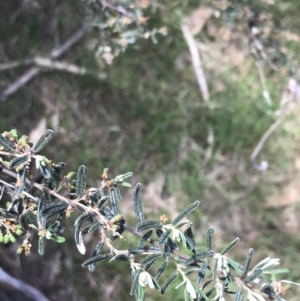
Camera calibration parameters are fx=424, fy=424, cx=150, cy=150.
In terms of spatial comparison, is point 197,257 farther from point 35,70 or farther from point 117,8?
point 35,70

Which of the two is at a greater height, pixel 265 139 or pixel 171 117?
pixel 171 117

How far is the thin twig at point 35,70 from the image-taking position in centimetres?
186

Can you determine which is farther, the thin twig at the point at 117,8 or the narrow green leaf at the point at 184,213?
the thin twig at the point at 117,8

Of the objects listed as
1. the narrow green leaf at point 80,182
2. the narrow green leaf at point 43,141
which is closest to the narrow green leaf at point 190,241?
the narrow green leaf at point 80,182

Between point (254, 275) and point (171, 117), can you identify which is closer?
point (254, 275)

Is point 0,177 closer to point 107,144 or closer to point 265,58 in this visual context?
point 107,144

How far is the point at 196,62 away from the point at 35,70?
722mm

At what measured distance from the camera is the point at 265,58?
1795 millimetres

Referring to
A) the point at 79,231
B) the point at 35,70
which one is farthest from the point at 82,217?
the point at 35,70

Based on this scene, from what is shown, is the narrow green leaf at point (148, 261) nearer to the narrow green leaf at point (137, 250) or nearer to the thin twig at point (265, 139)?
the narrow green leaf at point (137, 250)

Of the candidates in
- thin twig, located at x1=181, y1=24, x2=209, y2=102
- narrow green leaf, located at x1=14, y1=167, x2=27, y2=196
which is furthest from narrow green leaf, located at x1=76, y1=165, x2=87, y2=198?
thin twig, located at x1=181, y1=24, x2=209, y2=102

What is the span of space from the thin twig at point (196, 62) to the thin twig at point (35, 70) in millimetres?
453

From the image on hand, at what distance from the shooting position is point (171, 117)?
Answer: 188cm

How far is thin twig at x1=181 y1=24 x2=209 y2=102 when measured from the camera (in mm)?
1905
